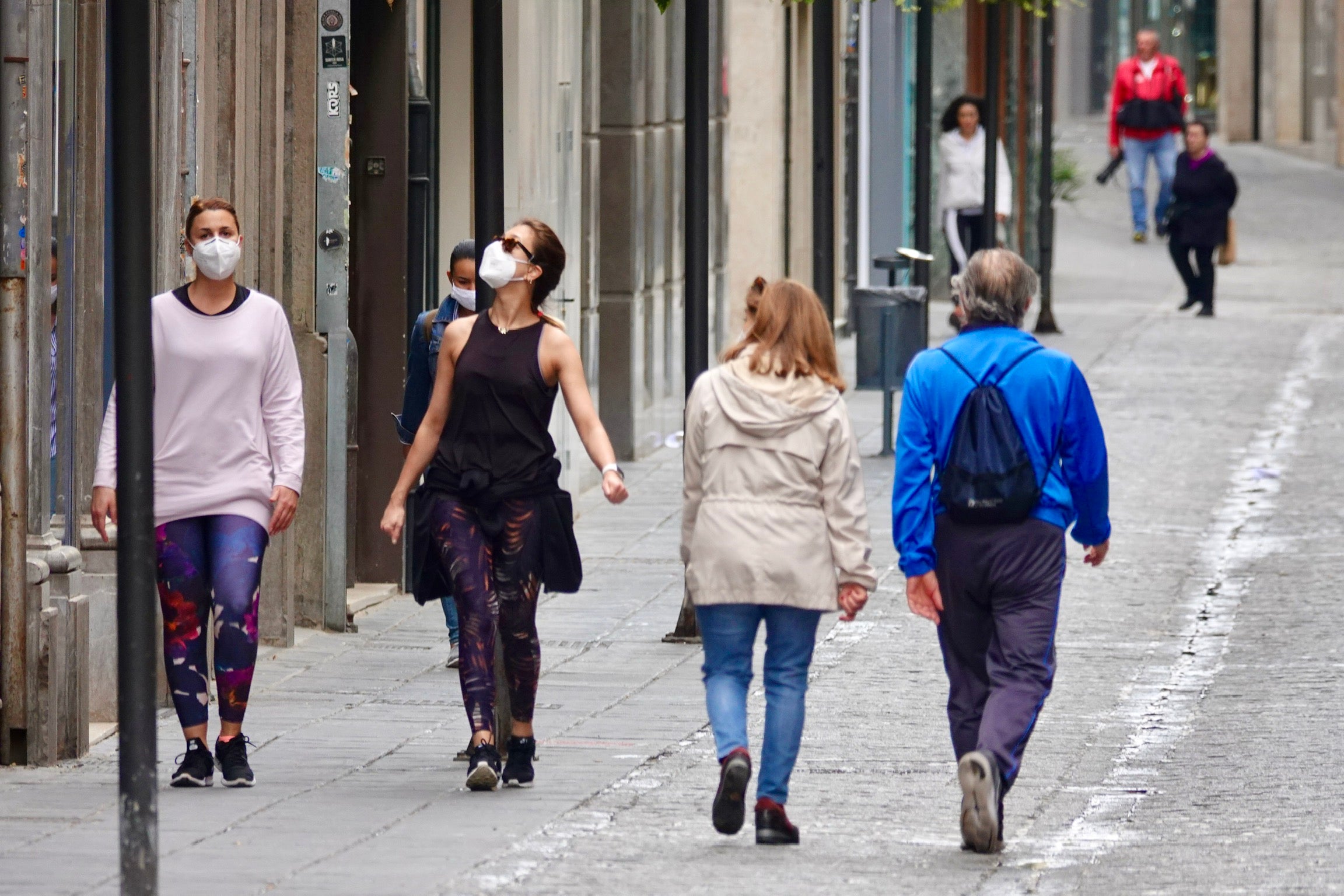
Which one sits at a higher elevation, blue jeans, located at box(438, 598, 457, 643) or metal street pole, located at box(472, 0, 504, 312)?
metal street pole, located at box(472, 0, 504, 312)

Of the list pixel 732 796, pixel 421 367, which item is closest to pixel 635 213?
pixel 421 367

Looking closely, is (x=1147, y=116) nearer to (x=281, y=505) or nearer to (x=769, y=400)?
(x=281, y=505)

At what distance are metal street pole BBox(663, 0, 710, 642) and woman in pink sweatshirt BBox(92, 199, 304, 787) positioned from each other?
2.97 m

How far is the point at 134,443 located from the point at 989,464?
227cm

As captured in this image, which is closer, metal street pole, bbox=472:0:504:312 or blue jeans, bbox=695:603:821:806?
blue jeans, bbox=695:603:821:806

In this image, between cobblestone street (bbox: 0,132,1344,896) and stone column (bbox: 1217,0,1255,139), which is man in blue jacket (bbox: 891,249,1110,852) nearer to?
cobblestone street (bbox: 0,132,1344,896)

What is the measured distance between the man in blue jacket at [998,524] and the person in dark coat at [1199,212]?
17.4m

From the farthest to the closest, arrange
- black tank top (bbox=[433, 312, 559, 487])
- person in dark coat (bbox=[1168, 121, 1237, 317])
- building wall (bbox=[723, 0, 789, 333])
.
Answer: person in dark coat (bbox=[1168, 121, 1237, 317]) → building wall (bbox=[723, 0, 789, 333]) → black tank top (bbox=[433, 312, 559, 487])

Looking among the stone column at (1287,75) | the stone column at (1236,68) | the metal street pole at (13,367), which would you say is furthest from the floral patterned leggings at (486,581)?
the stone column at (1236,68)

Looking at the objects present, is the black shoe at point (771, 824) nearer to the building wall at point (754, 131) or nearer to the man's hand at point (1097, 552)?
the man's hand at point (1097, 552)

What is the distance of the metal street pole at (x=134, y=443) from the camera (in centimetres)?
545

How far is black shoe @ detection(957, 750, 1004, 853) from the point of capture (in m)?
6.67

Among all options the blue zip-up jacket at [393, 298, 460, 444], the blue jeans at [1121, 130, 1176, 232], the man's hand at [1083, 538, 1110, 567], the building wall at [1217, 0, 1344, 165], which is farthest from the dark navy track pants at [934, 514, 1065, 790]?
the building wall at [1217, 0, 1344, 165]

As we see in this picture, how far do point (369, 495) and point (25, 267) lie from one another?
3.89 meters
